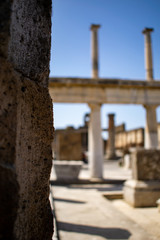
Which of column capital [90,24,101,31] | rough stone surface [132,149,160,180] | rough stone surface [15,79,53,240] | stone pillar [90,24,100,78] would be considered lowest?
rough stone surface [132,149,160,180]

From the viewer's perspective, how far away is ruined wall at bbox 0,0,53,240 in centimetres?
97

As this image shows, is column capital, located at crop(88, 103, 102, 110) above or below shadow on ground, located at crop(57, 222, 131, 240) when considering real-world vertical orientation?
above

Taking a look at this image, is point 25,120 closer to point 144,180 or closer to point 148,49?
point 144,180

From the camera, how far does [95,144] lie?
9.30 m

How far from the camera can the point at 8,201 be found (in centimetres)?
93

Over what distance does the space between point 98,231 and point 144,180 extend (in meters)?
2.68

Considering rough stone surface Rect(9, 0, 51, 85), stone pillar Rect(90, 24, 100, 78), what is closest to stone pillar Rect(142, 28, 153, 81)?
stone pillar Rect(90, 24, 100, 78)

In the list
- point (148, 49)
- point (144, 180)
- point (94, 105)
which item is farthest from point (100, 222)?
point (148, 49)

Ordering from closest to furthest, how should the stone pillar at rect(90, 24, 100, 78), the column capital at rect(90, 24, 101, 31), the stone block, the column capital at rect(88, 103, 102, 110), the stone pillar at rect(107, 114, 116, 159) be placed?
1. the stone block
2. the column capital at rect(88, 103, 102, 110)
3. the stone pillar at rect(90, 24, 100, 78)
4. the column capital at rect(90, 24, 101, 31)
5. the stone pillar at rect(107, 114, 116, 159)

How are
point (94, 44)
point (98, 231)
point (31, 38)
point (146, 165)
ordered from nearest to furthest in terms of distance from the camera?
point (31, 38), point (98, 231), point (146, 165), point (94, 44)

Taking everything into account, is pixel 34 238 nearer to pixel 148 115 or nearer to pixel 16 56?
pixel 16 56

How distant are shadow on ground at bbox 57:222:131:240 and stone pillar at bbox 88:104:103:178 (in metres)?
5.95

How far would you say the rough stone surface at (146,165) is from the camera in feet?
17.6

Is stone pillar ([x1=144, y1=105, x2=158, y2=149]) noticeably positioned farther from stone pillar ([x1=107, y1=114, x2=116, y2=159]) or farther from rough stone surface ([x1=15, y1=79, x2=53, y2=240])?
stone pillar ([x1=107, y1=114, x2=116, y2=159])
